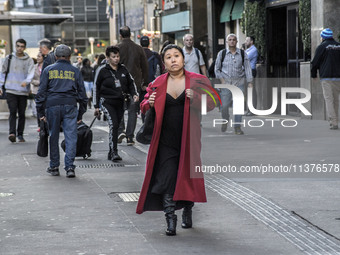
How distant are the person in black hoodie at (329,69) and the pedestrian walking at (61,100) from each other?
6712mm

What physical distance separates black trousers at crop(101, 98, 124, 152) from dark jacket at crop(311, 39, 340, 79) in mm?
5160

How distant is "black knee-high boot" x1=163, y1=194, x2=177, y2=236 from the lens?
22.7 ft

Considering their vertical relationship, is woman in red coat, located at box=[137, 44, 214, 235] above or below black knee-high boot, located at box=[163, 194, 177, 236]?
above

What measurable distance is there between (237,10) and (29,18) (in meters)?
6.35

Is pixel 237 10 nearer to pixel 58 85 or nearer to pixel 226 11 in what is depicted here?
pixel 226 11

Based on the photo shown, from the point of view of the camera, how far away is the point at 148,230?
7.13 metres

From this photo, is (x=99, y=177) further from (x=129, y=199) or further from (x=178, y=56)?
(x=178, y=56)

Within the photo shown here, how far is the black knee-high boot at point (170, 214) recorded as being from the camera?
6934 mm

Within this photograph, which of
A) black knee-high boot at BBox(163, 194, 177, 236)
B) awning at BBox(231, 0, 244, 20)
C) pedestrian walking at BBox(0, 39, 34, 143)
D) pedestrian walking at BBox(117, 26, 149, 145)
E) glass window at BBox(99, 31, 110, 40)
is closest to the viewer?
black knee-high boot at BBox(163, 194, 177, 236)

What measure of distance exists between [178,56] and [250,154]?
5.64 m

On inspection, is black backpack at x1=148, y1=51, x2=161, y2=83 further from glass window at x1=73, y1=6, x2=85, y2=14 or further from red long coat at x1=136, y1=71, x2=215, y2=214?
glass window at x1=73, y1=6, x2=85, y2=14

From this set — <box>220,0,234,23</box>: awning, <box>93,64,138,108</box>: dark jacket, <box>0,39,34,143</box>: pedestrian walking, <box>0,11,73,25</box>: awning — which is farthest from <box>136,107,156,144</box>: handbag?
<box>220,0,234,23</box>: awning

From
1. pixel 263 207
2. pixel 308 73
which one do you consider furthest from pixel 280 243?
pixel 308 73

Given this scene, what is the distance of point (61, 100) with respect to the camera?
10.9 m
